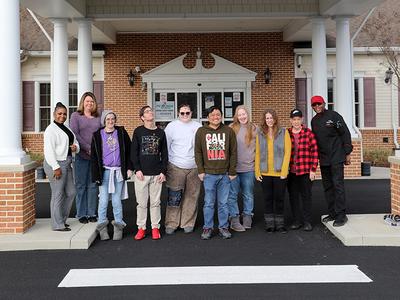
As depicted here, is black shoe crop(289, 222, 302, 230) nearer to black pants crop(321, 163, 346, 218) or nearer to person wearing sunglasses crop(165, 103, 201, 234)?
black pants crop(321, 163, 346, 218)

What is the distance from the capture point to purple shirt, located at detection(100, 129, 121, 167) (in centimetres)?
636

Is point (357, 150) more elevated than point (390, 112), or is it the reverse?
point (390, 112)

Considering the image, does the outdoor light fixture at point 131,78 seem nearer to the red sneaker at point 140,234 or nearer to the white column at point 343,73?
the white column at point 343,73

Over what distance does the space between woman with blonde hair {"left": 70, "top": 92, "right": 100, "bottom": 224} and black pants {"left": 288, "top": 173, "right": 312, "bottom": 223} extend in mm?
2950

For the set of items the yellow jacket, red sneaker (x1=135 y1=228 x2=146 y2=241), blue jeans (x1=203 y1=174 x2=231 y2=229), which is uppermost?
the yellow jacket

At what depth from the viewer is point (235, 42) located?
15.4 m

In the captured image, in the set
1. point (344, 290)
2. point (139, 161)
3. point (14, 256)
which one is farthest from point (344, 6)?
point (14, 256)

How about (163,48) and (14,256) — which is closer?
(14,256)

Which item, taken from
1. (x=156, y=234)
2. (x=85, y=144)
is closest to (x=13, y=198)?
(x=85, y=144)

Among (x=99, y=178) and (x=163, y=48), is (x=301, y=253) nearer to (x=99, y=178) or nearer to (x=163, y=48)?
(x=99, y=178)

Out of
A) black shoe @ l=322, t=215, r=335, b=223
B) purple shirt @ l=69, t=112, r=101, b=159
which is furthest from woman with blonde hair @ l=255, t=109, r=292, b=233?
purple shirt @ l=69, t=112, r=101, b=159

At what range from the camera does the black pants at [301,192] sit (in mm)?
6730

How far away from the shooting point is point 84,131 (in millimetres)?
6965

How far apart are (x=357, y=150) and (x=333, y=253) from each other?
24.5 ft
